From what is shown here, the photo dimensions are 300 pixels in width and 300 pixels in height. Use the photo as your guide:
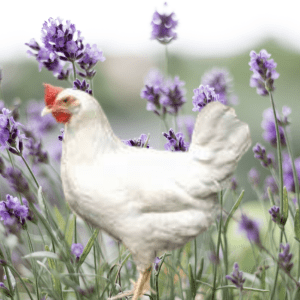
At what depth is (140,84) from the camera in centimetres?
402

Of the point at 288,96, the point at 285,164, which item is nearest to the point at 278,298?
the point at 285,164

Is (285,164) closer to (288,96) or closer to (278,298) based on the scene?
(278,298)

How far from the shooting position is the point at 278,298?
27.1 inches

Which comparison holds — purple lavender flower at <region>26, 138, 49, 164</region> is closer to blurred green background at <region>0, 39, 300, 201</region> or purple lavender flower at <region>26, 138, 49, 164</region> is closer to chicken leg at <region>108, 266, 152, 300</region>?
chicken leg at <region>108, 266, 152, 300</region>

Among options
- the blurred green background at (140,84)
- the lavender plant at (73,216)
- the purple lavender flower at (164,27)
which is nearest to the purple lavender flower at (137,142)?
the lavender plant at (73,216)

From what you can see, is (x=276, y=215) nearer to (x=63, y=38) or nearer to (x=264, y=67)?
(x=264, y=67)

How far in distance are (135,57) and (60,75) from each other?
3724 millimetres

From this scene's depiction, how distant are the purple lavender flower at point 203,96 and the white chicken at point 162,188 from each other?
0.30 feet

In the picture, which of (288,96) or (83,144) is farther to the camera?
(288,96)

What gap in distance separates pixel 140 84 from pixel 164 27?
3.43 meters

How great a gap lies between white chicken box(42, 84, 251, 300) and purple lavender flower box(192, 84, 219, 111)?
9 centimetres

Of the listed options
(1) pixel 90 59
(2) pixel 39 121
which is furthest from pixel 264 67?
(2) pixel 39 121

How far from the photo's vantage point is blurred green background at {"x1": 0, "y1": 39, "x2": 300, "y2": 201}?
311cm

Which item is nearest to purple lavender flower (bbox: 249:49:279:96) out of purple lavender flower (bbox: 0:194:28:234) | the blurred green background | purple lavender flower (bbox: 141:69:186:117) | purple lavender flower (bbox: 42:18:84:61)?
purple lavender flower (bbox: 141:69:186:117)
